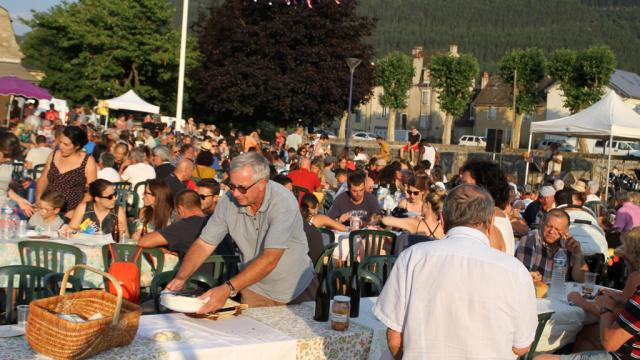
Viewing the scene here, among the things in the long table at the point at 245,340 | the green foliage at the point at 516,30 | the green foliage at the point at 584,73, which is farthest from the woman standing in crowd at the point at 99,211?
the green foliage at the point at 516,30

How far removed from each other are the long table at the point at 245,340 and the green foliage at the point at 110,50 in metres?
35.8

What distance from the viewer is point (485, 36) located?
180375mm

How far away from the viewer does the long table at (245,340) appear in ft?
10.7

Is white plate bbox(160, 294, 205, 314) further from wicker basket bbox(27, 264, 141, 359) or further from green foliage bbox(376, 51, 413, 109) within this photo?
green foliage bbox(376, 51, 413, 109)

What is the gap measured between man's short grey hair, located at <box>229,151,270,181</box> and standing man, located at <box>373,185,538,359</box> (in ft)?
5.10

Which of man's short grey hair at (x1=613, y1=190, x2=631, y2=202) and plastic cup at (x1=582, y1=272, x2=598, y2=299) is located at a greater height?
man's short grey hair at (x1=613, y1=190, x2=631, y2=202)

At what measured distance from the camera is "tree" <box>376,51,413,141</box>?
68688mm

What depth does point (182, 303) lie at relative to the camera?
368 cm

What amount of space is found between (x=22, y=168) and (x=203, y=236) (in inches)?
360

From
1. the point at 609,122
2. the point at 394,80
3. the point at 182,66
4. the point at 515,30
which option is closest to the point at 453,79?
the point at 394,80

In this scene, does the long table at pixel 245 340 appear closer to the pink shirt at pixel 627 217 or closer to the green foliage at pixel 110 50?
the pink shirt at pixel 627 217

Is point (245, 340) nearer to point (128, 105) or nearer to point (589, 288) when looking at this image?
point (589, 288)

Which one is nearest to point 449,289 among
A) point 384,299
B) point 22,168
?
point 384,299

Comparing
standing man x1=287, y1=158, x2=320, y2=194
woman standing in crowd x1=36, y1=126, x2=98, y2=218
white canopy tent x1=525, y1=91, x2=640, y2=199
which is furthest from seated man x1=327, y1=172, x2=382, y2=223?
white canopy tent x1=525, y1=91, x2=640, y2=199
